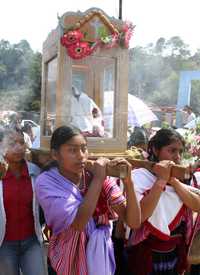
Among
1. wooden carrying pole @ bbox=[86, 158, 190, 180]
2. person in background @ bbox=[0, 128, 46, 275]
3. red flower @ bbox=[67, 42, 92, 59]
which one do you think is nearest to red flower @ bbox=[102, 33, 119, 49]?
red flower @ bbox=[67, 42, 92, 59]

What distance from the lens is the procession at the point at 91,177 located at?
75.0 inches

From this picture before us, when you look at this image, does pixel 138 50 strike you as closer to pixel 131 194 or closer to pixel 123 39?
pixel 123 39

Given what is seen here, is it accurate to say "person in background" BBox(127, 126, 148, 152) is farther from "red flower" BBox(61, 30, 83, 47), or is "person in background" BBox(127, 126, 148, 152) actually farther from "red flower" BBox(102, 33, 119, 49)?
"red flower" BBox(61, 30, 83, 47)

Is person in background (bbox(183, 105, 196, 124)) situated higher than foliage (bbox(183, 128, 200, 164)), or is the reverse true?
person in background (bbox(183, 105, 196, 124))

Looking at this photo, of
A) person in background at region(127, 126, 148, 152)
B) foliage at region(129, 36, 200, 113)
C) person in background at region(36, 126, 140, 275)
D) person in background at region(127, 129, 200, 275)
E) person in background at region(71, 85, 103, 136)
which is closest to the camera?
person in background at region(36, 126, 140, 275)

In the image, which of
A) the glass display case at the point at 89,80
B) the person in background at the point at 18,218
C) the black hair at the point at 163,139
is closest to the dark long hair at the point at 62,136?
the person in background at the point at 18,218

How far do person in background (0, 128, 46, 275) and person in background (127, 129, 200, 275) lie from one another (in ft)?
2.00

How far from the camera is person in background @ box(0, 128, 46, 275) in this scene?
2312 mm

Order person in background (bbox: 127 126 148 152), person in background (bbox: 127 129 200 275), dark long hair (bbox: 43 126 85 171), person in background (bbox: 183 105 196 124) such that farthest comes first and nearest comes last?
1. person in background (bbox: 183 105 196 124)
2. person in background (bbox: 127 126 148 152)
3. person in background (bbox: 127 129 200 275)
4. dark long hair (bbox: 43 126 85 171)

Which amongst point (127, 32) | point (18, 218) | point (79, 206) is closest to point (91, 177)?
point (79, 206)

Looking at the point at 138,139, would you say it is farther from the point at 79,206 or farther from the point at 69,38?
the point at 79,206

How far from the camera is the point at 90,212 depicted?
71.4 inches

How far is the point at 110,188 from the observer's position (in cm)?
202

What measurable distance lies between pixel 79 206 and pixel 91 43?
1.63 meters
